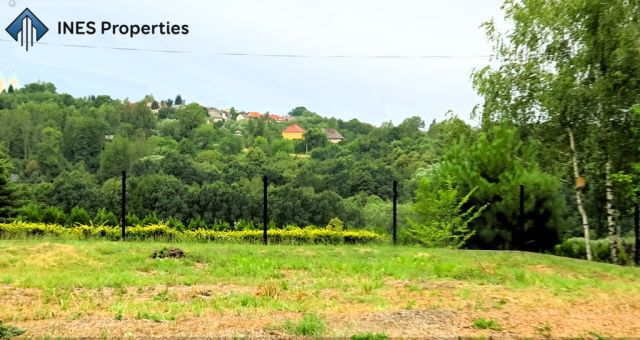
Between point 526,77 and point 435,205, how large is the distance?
15.9 ft

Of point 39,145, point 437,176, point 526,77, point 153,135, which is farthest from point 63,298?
point 153,135

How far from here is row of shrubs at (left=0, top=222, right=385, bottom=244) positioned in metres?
13.4

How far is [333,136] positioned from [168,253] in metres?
56.7

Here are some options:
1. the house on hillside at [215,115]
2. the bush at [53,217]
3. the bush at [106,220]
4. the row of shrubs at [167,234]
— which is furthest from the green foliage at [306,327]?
the house on hillside at [215,115]

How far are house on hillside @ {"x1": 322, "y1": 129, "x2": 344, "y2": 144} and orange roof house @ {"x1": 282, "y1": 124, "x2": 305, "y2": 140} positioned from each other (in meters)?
2.95

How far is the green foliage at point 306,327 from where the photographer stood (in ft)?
14.6

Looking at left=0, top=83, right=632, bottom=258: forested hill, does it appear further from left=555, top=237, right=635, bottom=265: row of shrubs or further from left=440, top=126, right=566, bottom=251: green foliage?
left=555, top=237, right=635, bottom=265: row of shrubs

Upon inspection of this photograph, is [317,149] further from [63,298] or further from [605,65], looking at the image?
[63,298]

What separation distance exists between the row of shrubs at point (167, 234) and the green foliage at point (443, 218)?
162cm

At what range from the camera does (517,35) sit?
16.4 meters

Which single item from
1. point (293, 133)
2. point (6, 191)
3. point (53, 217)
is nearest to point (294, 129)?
point (293, 133)

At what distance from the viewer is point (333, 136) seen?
65938 millimetres

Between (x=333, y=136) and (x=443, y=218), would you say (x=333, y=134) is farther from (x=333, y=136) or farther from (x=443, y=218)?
(x=443, y=218)

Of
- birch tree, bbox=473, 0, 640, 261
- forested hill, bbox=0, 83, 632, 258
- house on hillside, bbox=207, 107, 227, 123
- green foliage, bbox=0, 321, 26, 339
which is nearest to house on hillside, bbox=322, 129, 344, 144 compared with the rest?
forested hill, bbox=0, 83, 632, 258
